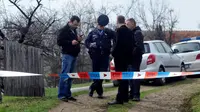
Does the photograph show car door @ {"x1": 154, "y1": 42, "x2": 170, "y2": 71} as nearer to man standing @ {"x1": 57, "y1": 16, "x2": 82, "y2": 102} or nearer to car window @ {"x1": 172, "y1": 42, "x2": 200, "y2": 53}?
car window @ {"x1": 172, "y1": 42, "x2": 200, "y2": 53}

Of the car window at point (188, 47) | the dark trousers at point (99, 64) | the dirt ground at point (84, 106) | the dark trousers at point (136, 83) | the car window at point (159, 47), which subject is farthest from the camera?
the car window at point (188, 47)

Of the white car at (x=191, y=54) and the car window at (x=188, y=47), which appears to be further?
the car window at (x=188, y=47)

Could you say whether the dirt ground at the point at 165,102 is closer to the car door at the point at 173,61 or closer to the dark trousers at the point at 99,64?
the dark trousers at the point at 99,64

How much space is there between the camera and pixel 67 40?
7.98 meters

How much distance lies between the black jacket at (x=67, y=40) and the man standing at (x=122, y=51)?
1.18m

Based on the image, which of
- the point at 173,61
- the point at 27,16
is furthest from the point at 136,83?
the point at 27,16

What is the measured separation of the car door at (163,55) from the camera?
12.4 metres

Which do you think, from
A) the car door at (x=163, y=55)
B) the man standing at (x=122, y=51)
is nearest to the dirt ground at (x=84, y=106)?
the man standing at (x=122, y=51)

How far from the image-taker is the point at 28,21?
71.7ft

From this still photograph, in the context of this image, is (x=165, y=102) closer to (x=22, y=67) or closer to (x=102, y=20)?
(x=102, y=20)

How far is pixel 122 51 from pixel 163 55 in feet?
18.3

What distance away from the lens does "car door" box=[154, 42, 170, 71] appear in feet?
40.5

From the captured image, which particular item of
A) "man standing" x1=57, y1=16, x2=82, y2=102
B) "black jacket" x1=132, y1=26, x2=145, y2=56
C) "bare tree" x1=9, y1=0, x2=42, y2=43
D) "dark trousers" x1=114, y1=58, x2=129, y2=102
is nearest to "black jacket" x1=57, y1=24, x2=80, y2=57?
"man standing" x1=57, y1=16, x2=82, y2=102

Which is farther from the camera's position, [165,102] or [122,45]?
[165,102]
